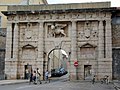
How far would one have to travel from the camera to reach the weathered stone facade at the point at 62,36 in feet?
118

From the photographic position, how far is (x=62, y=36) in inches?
1479


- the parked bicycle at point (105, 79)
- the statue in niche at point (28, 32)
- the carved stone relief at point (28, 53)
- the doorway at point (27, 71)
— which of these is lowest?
the parked bicycle at point (105, 79)

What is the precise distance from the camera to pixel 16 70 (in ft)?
122

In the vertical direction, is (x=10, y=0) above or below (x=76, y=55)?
above

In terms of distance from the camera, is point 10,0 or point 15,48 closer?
point 15,48

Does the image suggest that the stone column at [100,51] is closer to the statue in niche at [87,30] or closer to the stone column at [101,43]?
the stone column at [101,43]

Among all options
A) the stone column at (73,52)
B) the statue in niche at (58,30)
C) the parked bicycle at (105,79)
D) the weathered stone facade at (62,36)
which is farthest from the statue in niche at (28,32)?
the parked bicycle at (105,79)

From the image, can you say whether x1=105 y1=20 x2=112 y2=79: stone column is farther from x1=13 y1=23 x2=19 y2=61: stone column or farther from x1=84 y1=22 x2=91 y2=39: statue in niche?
x1=13 y1=23 x2=19 y2=61: stone column

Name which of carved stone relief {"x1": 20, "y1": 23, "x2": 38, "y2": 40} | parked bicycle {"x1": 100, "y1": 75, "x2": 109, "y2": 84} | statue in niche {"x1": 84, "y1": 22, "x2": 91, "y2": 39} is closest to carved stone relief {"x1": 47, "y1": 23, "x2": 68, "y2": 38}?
carved stone relief {"x1": 20, "y1": 23, "x2": 38, "y2": 40}

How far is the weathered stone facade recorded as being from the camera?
36031mm

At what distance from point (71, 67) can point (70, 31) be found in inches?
178

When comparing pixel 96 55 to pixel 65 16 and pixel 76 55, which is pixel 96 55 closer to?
pixel 76 55

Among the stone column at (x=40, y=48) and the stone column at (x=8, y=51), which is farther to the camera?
the stone column at (x=8, y=51)

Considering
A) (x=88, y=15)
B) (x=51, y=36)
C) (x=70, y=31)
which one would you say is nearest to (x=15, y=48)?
(x=51, y=36)
